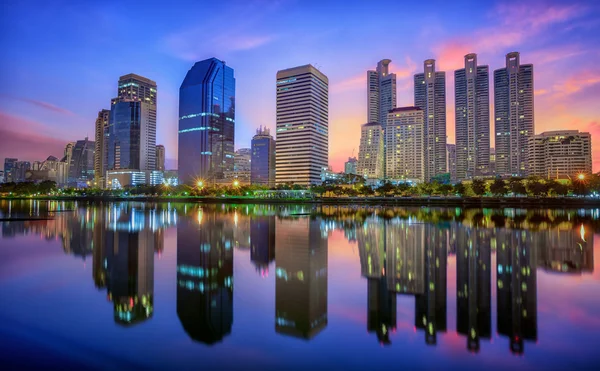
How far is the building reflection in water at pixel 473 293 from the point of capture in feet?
29.6

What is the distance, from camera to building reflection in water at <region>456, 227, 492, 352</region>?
903 cm

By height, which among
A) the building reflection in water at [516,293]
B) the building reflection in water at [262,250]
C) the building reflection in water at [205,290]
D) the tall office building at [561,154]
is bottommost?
the building reflection in water at [262,250]

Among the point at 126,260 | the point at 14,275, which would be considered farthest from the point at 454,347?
the point at 14,275

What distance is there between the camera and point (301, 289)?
508 inches

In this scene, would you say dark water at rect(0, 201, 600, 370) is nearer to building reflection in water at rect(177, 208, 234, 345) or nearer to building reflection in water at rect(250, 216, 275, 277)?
building reflection in water at rect(177, 208, 234, 345)

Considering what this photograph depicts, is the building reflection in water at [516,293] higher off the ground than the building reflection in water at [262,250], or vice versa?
the building reflection in water at [516,293]

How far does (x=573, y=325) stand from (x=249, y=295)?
9482mm

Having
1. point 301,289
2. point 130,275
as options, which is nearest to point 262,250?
point 130,275

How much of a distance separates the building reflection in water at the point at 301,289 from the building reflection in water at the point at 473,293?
375cm

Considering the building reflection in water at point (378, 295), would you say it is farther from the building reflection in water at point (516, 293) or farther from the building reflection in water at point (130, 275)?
the building reflection in water at point (130, 275)

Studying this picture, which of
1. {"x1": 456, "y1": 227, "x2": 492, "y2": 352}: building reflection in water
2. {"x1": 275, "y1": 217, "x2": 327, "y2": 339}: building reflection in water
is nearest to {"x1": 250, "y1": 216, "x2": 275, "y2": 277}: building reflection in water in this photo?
{"x1": 275, "y1": 217, "x2": 327, "y2": 339}: building reflection in water

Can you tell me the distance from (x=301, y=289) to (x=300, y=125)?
180 metres

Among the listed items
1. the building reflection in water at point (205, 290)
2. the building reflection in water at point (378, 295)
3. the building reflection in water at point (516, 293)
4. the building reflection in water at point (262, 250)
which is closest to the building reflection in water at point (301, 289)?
the building reflection in water at point (262, 250)

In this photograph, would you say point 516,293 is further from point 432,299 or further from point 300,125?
point 300,125
